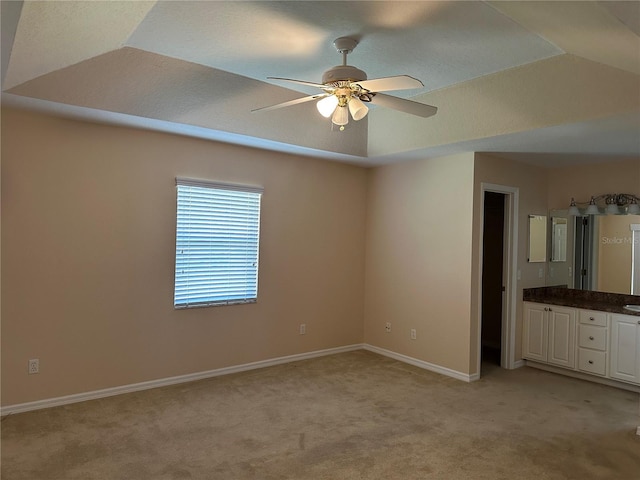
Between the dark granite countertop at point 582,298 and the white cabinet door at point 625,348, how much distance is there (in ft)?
0.31

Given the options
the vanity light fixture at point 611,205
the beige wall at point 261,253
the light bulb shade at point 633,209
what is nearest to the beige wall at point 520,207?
the beige wall at point 261,253

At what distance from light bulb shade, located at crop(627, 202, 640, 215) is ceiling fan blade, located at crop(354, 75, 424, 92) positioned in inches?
133

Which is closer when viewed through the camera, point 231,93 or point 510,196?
point 231,93

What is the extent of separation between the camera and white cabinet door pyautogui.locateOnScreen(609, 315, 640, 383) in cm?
423

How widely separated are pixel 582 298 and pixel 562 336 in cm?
62

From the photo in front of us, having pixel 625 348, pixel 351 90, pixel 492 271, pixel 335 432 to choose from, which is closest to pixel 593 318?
pixel 625 348

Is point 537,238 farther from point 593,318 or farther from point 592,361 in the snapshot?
point 592,361

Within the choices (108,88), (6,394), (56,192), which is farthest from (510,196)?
(6,394)

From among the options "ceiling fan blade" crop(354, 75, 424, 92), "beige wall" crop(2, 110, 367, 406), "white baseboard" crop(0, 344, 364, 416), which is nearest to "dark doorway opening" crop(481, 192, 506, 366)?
"white baseboard" crop(0, 344, 364, 416)

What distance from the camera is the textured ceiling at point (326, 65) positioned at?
2.34 meters

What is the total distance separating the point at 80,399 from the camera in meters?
3.77

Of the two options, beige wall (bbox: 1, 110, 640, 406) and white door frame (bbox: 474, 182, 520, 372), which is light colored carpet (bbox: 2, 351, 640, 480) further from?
white door frame (bbox: 474, 182, 520, 372)

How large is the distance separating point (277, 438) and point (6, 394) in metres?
2.16

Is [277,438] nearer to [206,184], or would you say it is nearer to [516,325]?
[206,184]
